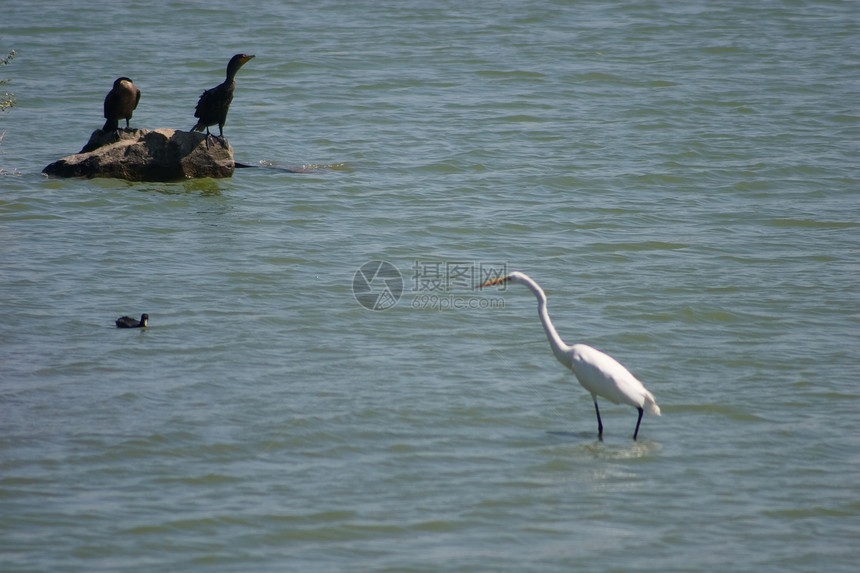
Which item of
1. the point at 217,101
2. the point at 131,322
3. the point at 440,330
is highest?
the point at 217,101

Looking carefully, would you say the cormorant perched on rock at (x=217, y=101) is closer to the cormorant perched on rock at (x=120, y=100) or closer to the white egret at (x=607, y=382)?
the cormorant perched on rock at (x=120, y=100)

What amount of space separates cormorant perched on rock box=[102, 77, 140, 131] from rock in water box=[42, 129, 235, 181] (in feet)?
0.86

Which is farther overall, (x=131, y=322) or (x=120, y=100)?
(x=120, y=100)

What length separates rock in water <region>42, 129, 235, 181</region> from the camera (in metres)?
11.4

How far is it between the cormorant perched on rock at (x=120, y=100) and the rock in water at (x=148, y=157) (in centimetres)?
26

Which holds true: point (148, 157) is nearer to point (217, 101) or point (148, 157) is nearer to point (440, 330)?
point (217, 101)

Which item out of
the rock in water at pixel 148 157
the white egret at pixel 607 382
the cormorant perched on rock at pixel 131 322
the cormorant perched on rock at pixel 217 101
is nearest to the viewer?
the white egret at pixel 607 382

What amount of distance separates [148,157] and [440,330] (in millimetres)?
5314

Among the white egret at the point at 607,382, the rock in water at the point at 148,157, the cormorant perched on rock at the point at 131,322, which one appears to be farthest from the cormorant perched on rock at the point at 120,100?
the white egret at the point at 607,382

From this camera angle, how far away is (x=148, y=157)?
11453mm

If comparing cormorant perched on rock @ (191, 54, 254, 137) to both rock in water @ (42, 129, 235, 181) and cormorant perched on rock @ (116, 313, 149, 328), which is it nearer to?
rock in water @ (42, 129, 235, 181)

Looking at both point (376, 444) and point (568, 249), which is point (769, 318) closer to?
point (568, 249)

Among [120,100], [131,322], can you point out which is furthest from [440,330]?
[120,100]

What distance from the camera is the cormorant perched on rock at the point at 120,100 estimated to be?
35.8ft
